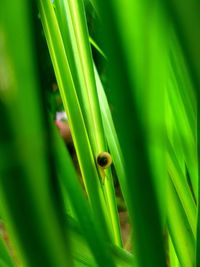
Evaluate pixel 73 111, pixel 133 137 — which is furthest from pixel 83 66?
pixel 133 137

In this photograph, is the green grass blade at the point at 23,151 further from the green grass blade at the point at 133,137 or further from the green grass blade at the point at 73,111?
the green grass blade at the point at 73,111

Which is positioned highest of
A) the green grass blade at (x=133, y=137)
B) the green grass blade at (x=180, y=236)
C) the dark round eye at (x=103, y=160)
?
the green grass blade at (x=133, y=137)

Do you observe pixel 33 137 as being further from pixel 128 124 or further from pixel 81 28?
pixel 81 28

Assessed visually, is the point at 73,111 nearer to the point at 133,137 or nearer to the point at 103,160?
the point at 103,160

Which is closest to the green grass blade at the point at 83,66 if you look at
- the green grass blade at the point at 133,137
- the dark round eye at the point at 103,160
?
the dark round eye at the point at 103,160

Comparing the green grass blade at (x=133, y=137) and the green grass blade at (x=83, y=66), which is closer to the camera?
the green grass blade at (x=133, y=137)

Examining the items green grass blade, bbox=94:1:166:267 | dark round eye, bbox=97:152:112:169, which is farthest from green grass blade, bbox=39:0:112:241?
green grass blade, bbox=94:1:166:267

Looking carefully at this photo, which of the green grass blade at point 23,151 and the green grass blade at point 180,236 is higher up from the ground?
the green grass blade at point 23,151

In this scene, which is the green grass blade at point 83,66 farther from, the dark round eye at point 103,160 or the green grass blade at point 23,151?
the green grass blade at point 23,151

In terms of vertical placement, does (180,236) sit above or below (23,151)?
below

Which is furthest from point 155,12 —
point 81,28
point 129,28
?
point 81,28

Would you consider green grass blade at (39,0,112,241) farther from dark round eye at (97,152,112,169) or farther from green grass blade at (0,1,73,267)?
green grass blade at (0,1,73,267)

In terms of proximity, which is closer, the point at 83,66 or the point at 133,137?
the point at 133,137
